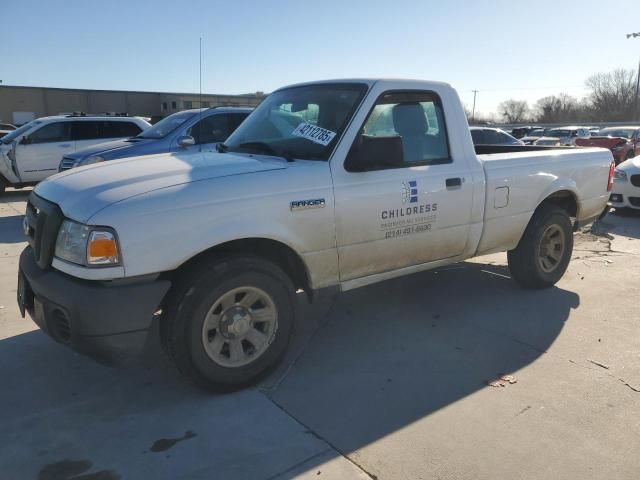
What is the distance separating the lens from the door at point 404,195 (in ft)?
11.9

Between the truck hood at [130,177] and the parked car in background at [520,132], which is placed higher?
the parked car in background at [520,132]

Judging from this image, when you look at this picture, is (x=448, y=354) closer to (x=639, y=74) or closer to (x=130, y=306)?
(x=130, y=306)

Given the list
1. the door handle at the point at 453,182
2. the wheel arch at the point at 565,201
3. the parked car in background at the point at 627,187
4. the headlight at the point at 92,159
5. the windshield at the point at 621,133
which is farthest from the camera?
the windshield at the point at 621,133

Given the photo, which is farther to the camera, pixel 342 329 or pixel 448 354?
pixel 342 329

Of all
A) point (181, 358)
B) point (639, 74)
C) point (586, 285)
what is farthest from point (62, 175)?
point (639, 74)

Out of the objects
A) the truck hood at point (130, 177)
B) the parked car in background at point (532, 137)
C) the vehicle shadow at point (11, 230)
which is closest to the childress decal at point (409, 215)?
the truck hood at point (130, 177)

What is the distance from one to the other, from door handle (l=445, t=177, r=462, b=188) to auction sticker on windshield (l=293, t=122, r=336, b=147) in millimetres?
1048

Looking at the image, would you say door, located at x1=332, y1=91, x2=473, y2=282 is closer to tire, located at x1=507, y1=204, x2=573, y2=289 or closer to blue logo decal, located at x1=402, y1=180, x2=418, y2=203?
Result: blue logo decal, located at x1=402, y1=180, x2=418, y2=203

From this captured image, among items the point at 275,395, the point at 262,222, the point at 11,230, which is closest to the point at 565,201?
the point at 262,222

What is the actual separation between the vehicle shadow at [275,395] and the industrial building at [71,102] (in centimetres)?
5103

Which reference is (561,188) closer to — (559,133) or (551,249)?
(551,249)

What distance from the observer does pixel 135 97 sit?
193ft

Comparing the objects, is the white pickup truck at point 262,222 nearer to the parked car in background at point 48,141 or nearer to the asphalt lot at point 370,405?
the asphalt lot at point 370,405

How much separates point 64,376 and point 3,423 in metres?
0.57
